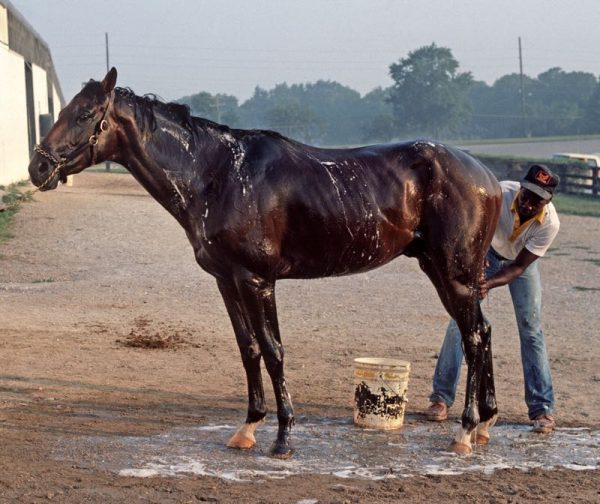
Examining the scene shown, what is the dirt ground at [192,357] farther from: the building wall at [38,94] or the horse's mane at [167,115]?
the building wall at [38,94]

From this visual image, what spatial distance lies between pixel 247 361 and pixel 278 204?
41.5 inches

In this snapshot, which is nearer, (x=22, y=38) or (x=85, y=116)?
(x=85, y=116)

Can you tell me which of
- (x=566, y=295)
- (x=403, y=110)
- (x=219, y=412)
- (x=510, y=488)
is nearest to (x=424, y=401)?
(x=219, y=412)

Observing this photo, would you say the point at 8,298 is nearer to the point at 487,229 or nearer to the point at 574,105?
the point at 487,229

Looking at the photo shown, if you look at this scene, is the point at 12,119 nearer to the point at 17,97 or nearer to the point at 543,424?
the point at 17,97

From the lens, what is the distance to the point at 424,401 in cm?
766

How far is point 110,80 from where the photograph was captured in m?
5.85

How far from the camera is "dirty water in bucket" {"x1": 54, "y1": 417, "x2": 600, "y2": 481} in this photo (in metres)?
5.72

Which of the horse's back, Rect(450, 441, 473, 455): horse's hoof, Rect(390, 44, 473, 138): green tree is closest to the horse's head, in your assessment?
the horse's back

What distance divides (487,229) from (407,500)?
2046 mm

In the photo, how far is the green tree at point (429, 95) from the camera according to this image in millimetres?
114188

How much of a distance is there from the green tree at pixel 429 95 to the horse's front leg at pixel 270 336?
10958 centimetres

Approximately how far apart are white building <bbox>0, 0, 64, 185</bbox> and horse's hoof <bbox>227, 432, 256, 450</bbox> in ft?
65.3

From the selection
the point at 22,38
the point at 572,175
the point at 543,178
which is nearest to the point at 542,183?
the point at 543,178
